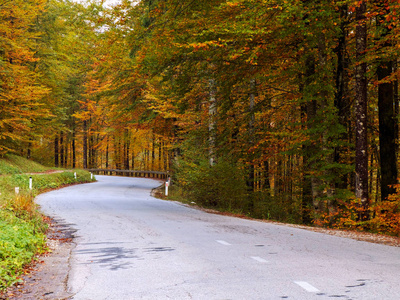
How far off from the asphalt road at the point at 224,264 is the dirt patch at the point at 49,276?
162 mm

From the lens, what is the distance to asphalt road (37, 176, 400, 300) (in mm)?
4809

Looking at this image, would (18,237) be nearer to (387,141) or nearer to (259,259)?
(259,259)

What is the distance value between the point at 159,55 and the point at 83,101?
3711cm

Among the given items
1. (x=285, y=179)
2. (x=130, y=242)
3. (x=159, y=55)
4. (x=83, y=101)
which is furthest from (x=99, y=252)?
(x=83, y=101)

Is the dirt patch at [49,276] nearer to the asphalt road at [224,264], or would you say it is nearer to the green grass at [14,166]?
the asphalt road at [224,264]

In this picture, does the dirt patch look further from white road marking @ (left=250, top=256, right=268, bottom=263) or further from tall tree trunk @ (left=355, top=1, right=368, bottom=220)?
tall tree trunk @ (left=355, top=1, right=368, bottom=220)

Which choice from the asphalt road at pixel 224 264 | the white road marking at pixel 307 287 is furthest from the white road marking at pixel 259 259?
the white road marking at pixel 307 287

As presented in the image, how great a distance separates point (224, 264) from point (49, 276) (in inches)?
109

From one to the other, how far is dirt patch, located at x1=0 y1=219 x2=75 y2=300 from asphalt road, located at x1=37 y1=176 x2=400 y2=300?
6.4 inches

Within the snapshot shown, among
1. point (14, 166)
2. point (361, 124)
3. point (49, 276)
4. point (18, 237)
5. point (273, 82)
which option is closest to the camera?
point (49, 276)

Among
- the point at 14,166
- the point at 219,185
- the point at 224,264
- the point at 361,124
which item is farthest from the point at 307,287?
the point at 14,166

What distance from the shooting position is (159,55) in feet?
42.8

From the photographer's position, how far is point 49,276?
586 centimetres

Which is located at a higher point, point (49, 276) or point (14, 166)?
point (14, 166)
